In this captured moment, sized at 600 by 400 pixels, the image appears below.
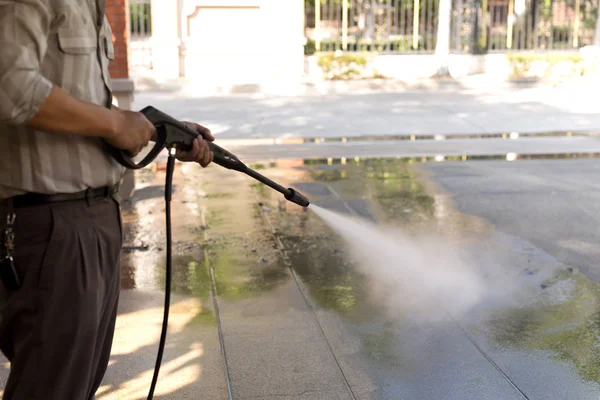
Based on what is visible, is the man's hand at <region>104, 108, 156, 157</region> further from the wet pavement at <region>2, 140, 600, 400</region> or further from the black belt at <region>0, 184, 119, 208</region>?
the wet pavement at <region>2, 140, 600, 400</region>

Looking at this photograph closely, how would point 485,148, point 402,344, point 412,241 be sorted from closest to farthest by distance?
point 402,344
point 412,241
point 485,148

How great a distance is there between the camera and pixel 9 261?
2.30m

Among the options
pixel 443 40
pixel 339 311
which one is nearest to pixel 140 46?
pixel 443 40

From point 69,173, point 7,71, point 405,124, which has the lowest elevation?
point 405,124

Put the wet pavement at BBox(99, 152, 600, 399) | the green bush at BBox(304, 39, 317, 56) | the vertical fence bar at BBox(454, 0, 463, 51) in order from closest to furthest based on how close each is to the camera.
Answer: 1. the wet pavement at BBox(99, 152, 600, 399)
2. the green bush at BBox(304, 39, 317, 56)
3. the vertical fence bar at BBox(454, 0, 463, 51)

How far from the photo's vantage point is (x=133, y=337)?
438cm

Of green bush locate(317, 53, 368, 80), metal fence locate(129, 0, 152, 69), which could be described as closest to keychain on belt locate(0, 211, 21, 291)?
green bush locate(317, 53, 368, 80)

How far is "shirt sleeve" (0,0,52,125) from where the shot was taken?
206cm

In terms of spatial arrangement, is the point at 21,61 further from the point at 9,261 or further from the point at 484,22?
the point at 484,22

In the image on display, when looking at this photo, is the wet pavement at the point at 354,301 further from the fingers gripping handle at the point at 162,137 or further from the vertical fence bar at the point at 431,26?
the vertical fence bar at the point at 431,26

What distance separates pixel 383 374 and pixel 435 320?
832mm

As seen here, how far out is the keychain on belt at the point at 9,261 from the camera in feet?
7.53

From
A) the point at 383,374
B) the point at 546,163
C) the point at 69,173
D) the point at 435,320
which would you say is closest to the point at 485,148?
the point at 546,163

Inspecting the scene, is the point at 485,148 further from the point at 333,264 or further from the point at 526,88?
the point at 526,88
